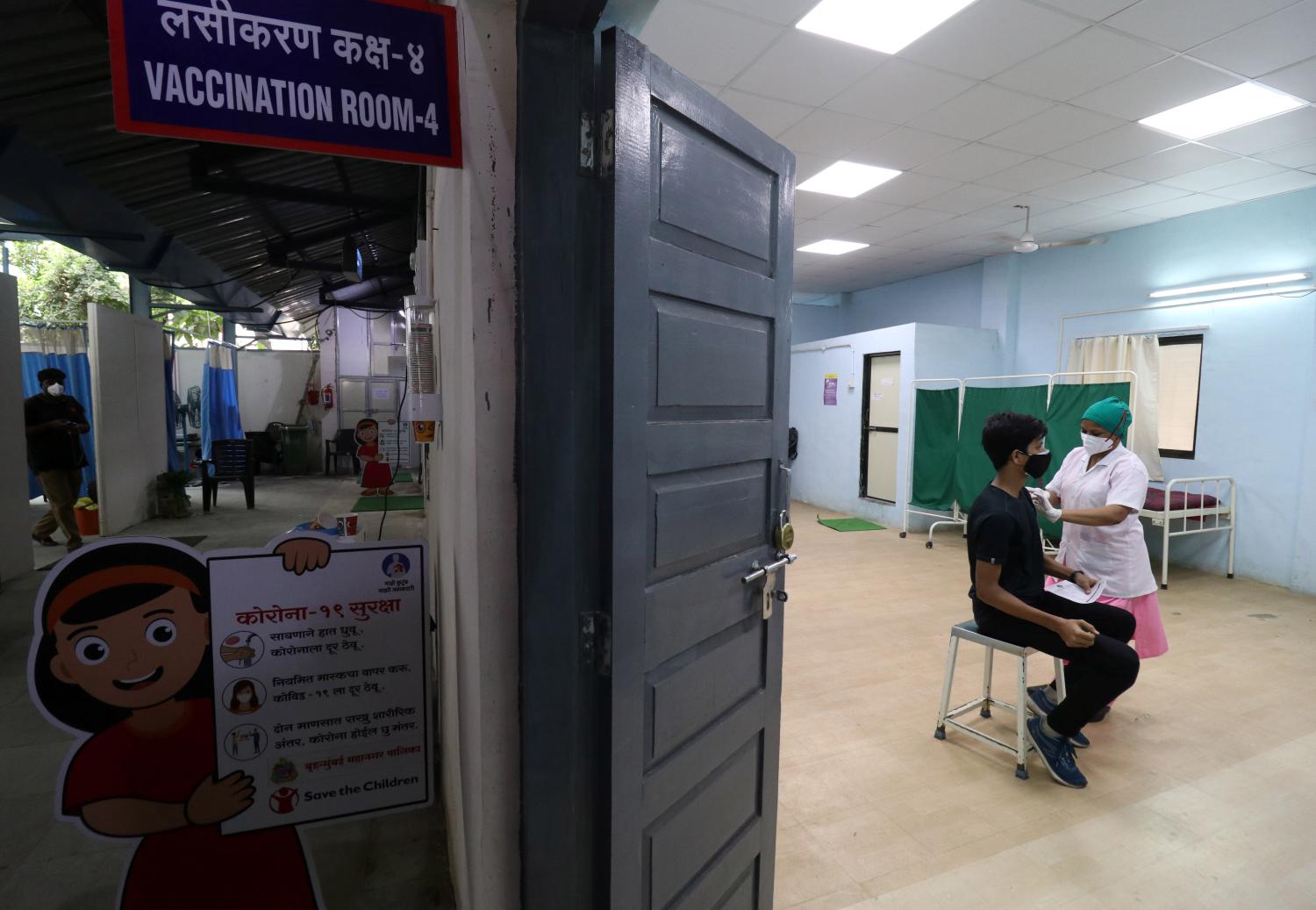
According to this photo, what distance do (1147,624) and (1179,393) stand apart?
4191 millimetres

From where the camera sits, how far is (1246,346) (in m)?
5.29

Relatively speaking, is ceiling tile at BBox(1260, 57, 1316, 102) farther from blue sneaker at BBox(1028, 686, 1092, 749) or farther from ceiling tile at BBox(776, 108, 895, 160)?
blue sneaker at BBox(1028, 686, 1092, 749)

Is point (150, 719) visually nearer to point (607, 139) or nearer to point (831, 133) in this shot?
point (607, 139)

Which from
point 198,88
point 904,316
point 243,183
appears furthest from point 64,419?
point 904,316

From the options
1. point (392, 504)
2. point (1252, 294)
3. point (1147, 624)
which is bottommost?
point (392, 504)

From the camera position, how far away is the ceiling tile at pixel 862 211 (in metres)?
5.77

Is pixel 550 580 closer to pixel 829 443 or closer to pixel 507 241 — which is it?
pixel 507 241

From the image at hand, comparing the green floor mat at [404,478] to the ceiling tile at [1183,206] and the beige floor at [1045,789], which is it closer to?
the beige floor at [1045,789]

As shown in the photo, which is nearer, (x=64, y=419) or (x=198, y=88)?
(x=198, y=88)

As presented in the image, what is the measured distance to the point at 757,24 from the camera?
10.2ft

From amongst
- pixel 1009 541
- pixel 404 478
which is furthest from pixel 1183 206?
pixel 404 478

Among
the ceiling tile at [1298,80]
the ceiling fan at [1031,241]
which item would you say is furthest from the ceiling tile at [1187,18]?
the ceiling fan at [1031,241]

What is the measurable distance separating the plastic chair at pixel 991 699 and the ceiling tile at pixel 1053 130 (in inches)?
128

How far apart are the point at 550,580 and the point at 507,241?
24.2 inches
